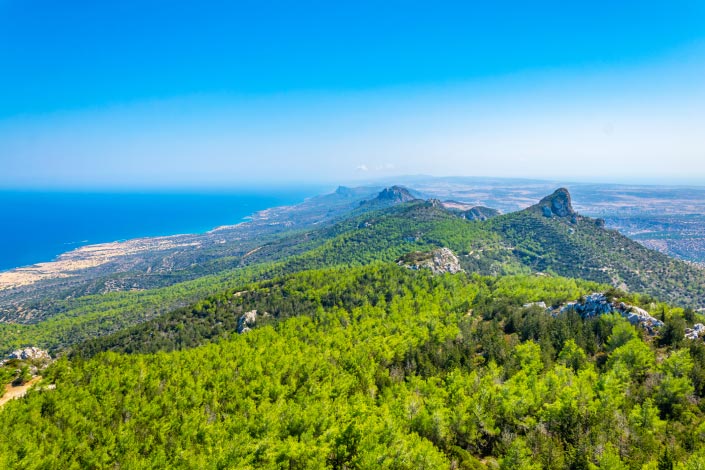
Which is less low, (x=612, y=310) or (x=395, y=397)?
(x=612, y=310)

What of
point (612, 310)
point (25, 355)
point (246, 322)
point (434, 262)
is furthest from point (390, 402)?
point (434, 262)

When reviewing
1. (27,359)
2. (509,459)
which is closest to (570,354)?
(509,459)


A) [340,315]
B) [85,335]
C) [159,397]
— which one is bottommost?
[85,335]

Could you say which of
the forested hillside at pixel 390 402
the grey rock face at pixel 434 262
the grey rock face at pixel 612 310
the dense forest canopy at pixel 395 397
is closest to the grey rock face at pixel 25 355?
the dense forest canopy at pixel 395 397

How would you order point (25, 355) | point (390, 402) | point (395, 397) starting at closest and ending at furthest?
point (390, 402) → point (395, 397) → point (25, 355)

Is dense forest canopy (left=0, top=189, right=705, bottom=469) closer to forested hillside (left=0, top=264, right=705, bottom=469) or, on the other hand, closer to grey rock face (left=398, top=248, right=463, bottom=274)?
forested hillside (left=0, top=264, right=705, bottom=469)

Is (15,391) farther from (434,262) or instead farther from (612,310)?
(434,262)

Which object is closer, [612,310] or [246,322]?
[612,310]

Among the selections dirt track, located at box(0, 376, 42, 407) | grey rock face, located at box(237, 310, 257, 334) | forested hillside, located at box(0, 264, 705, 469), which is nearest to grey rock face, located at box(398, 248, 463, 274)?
forested hillside, located at box(0, 264, 705, 469)

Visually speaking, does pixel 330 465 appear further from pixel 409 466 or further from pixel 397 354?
pixel 397 354
